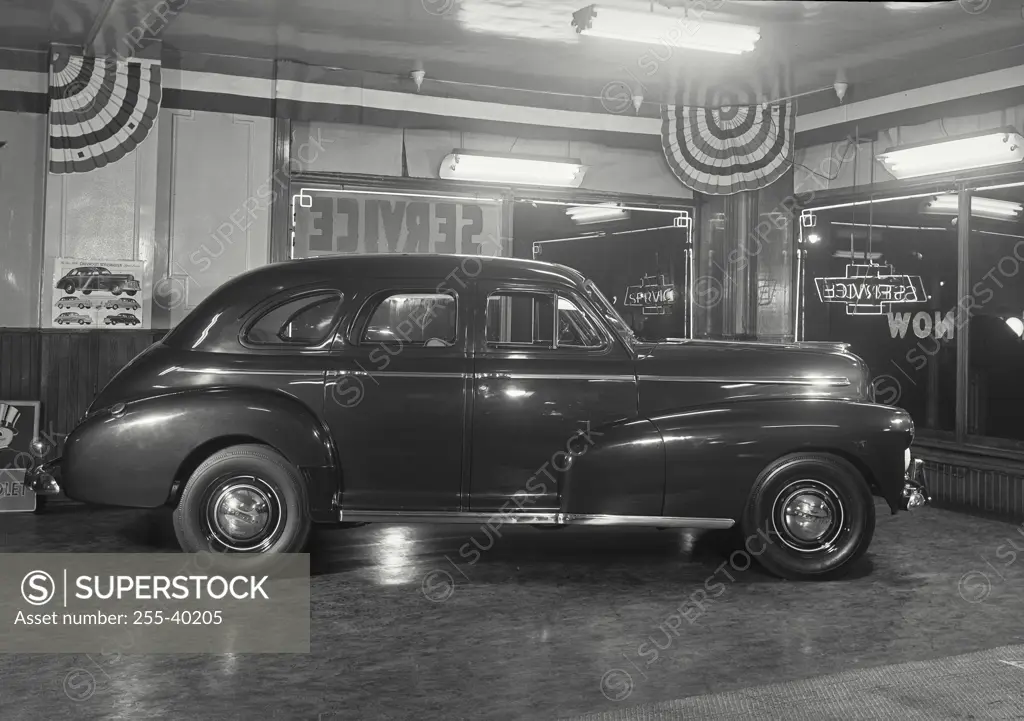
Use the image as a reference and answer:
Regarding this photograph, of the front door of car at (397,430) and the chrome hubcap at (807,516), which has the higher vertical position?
the front door of car at (397,430)

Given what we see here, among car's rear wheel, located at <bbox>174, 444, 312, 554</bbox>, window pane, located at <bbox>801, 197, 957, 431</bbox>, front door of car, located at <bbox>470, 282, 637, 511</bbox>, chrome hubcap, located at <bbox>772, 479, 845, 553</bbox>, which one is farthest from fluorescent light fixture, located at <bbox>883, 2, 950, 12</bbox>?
car's rear wheel, located at <bbox>174, 444, 312, 554</bbox>

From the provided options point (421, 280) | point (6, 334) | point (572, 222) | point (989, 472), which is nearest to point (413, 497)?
point (421, 280)

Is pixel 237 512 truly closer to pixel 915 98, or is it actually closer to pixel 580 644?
pixel 580 644

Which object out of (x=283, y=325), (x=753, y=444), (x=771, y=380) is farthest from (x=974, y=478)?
(x=283, y=325)

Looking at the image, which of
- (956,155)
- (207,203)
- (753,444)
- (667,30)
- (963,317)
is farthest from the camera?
(207,203)

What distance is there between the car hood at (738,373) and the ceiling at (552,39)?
2.43m

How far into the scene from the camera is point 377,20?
7.30m

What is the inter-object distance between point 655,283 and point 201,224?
199 inches

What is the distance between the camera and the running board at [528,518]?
17.3ft

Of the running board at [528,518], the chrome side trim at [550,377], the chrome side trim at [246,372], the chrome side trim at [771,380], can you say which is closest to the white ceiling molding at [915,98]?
the chrome side trim at [771,380]

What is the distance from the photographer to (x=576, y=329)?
5.60m

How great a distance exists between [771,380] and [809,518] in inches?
32.3

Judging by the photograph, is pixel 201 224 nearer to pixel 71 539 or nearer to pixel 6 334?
pixel 6 334

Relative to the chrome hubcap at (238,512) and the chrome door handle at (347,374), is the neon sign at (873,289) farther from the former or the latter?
the chrome hubcap at (238,512)
